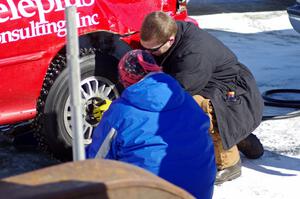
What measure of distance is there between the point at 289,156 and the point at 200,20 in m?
6.45

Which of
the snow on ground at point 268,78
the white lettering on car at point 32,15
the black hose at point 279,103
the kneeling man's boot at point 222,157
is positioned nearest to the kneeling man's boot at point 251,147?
the snow on ground at point 268,78

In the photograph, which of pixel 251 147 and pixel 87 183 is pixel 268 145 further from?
pixel 87 183

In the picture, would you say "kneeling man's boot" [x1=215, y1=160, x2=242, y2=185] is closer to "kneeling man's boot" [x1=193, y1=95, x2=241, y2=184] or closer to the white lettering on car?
"kneeling man's boot" [x1=193, y1=95, x2=241, y2=184]

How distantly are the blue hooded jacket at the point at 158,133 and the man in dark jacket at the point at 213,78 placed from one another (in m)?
0.90

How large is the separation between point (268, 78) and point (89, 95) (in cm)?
308

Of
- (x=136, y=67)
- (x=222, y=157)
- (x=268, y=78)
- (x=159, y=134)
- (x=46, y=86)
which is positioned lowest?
(x=268, y=78)

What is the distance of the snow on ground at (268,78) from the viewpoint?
452cm

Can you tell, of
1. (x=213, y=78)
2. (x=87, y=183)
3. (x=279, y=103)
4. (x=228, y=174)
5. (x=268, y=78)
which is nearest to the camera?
(x=87, y=183)

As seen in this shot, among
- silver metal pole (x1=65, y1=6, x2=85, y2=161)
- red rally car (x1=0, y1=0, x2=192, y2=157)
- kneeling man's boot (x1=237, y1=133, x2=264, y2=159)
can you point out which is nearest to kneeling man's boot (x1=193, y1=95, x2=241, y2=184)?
kneeling man's boot (x1=237, y1=133, x2=264, y2=159)

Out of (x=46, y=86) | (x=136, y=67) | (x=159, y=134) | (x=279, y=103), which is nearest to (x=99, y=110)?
(x=46, y=86)

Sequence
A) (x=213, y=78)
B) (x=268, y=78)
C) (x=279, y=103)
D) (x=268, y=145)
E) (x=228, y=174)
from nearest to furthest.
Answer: (x=213, y=78) → (x=228, y=174) → (x=268, y=145) → (x=279, y=103) → (x=268, y=78)

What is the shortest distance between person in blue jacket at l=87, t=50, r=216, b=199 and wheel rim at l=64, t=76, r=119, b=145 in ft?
4.88

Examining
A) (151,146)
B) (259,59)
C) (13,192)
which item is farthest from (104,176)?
(259,59)

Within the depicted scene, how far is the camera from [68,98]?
4703 mm
